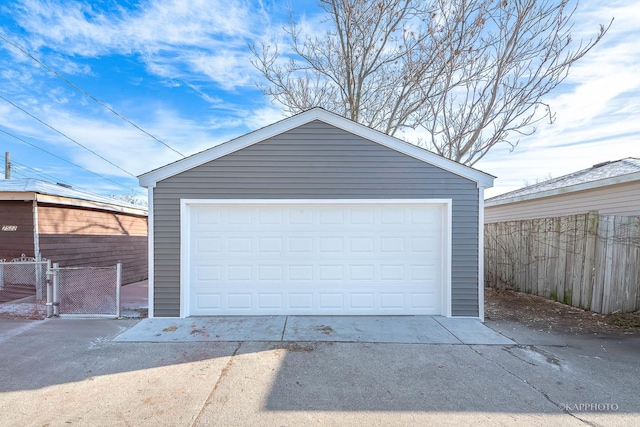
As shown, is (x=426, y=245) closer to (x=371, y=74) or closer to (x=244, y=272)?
(x=244, y=272)

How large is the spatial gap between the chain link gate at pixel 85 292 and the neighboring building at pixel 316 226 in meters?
1.12

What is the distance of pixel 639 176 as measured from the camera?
6.01 metres

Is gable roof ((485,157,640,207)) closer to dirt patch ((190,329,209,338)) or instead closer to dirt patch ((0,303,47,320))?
dirt patch ((190,329,209,338))

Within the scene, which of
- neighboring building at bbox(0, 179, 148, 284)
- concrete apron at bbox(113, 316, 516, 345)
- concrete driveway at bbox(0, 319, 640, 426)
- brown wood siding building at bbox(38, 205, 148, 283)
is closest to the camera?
concrete driveway at bbox(0, 319, 640, 426)

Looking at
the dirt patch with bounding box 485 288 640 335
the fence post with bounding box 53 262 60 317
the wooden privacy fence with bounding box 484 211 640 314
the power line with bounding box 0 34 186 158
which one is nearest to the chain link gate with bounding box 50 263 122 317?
the fence post with bounding box 53 262 60 317

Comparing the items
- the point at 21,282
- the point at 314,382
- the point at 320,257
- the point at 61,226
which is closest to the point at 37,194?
the point at 61,226

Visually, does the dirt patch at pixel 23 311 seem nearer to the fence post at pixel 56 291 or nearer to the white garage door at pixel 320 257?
the fence post at pixel 56 291

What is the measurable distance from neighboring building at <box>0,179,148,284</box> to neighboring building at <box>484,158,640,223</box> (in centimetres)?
1249

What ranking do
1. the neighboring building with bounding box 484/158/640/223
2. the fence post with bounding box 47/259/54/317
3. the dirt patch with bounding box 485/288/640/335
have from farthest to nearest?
the neighboring building with bounding box 484/158/640/223, the fence post with bounding box 47/259/54/317, the dirt patch with bounding box 485/288/640/335

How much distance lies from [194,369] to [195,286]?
7.27 feet

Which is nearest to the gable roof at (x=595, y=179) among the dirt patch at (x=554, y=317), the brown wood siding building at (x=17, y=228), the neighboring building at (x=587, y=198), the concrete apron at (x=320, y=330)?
the neighboring building at (x=587, y=198)

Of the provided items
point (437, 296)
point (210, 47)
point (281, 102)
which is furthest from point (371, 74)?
point (437, 296)

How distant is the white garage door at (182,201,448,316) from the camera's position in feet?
18.0

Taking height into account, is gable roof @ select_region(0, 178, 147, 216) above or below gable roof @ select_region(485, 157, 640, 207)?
below
